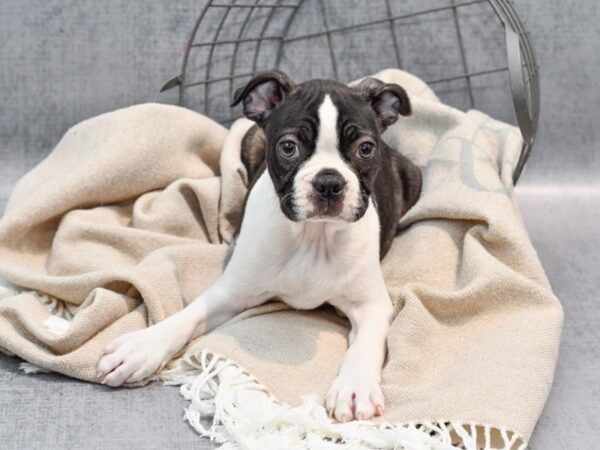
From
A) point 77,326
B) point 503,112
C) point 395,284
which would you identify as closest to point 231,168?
point 395,284

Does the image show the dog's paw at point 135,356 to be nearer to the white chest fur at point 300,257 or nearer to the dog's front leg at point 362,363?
the white chest fur at point 300,257

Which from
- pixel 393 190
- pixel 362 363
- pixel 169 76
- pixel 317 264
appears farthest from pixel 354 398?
pixel 169 76

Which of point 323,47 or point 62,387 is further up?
point 323,47

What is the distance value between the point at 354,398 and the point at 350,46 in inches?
105

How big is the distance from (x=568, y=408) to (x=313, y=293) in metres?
1.02

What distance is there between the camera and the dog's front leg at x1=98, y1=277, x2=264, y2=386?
3.50 m

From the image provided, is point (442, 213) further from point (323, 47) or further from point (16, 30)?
point (16, 30)

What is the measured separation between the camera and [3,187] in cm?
533

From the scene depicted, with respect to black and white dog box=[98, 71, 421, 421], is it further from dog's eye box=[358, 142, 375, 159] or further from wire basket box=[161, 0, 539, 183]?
wire basket box=[161, 0, 539, 183]

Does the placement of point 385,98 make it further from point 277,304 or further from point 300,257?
point 277,304

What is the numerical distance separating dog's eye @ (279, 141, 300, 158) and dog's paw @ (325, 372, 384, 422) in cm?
79

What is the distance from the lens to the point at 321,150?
11.3 ft

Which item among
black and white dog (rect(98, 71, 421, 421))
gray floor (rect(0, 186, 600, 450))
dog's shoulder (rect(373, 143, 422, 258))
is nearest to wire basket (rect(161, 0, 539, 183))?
dog's shoulder (rect(373, 143, 422, 258))

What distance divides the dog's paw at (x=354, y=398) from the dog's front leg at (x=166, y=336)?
2.03ft
